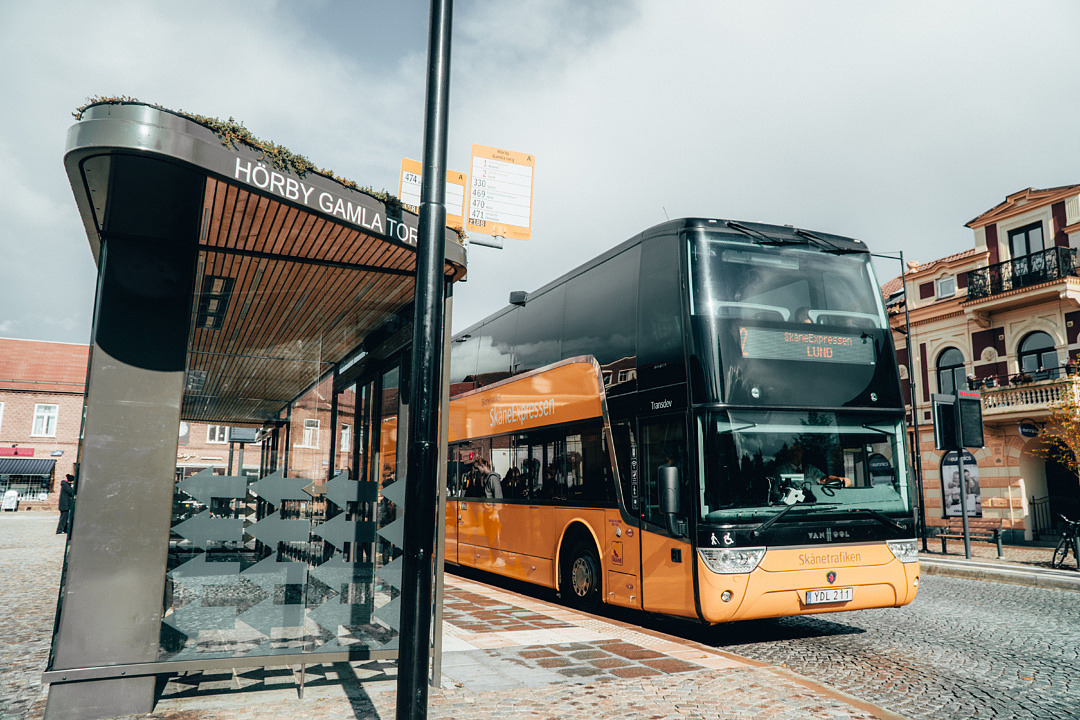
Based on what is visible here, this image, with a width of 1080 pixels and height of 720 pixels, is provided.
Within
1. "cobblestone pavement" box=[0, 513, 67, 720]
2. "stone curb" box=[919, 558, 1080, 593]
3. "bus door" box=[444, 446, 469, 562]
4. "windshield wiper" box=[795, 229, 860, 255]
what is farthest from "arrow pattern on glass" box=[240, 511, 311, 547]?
"stone curb" box=[919, 558, 1080, 593]

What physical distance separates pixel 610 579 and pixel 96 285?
644 centimetres

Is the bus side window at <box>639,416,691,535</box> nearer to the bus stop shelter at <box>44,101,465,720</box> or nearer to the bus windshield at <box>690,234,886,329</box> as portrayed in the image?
the bus windshield at <box>690,234,886,329</box>

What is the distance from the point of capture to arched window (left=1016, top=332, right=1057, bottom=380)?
24.7 m

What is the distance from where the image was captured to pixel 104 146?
4.28 m

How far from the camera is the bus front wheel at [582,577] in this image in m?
9.73

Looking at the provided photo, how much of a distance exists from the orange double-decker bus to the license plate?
15mm

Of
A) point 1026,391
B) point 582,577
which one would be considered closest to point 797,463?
point 582,577

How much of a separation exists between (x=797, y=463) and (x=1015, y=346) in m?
22.8

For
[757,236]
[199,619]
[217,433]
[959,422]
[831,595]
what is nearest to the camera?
[199,619]

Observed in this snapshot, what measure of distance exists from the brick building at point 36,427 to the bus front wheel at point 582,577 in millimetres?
45358

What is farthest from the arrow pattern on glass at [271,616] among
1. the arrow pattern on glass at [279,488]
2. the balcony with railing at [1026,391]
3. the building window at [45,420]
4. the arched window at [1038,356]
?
the building window at [45,420]

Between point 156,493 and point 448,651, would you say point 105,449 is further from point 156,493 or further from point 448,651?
point 448,651

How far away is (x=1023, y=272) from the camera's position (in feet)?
85.3

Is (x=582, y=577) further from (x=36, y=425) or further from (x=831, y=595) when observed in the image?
(x=36, y=425)
